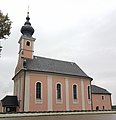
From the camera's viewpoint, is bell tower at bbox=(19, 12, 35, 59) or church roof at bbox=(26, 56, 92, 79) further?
bell tower at bbox=(19, 12, 35, 59)

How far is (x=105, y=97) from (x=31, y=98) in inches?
851

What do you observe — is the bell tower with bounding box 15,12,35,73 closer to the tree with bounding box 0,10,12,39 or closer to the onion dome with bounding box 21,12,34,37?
the onion dome with bounding box 21,12,34,37

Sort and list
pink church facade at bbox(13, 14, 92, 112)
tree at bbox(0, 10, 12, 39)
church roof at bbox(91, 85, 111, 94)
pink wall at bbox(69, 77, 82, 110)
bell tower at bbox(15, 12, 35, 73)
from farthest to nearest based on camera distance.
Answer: church roof at bbox(91, 85, 111, 94) < bell tower at bbox(15, 12, 35, 73) < pink wall at bbox(69, 77, 82, 110) < pink church facade at bbox(13, 14, 92, 112) < tree at bbox(0, 10, 12, 39)

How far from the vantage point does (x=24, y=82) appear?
3109cm

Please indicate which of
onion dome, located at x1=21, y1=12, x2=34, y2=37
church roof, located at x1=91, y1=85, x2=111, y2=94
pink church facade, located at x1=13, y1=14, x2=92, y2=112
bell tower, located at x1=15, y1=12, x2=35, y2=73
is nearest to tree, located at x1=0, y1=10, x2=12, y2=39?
pink church facade, located at x1=13, y1=14, x2=92, y2=112

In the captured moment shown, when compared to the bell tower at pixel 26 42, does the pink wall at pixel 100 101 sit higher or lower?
lower

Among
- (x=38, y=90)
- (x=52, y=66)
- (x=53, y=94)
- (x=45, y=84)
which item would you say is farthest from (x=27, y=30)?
(x=53, y=94)

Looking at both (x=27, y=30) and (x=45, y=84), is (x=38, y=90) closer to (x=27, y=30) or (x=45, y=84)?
(x=45, y=84)

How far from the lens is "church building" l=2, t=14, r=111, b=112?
31.3 m

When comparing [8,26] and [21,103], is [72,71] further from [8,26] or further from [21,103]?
[8,26]

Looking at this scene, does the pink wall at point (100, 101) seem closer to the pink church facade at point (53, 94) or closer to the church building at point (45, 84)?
the church building at point (45, 84)

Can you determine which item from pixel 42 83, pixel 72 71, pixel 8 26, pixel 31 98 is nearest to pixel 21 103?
pixel 31 98

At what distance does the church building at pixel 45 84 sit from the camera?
1231 inches

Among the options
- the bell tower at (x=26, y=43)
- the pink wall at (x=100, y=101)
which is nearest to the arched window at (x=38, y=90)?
the bell tower at (x=26, y=43)
